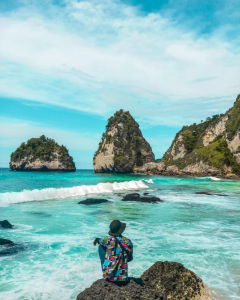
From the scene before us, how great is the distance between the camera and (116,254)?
5191 mm

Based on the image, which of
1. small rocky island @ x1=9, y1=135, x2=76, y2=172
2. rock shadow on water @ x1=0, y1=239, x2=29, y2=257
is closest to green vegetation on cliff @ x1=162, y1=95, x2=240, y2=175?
small rocky island @ x1=9, y1=135, x2=76, y2=172

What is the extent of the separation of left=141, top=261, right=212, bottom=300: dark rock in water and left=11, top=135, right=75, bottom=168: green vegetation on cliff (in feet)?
402

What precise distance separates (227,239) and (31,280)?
→ 7324mm

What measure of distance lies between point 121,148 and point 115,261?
306ft

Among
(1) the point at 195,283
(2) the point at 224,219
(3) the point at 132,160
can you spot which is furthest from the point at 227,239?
(3) the point at 132,160

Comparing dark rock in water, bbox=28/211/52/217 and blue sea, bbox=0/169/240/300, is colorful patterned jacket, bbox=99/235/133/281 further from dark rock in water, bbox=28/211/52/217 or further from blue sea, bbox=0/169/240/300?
dark rock in water, bbox=28/211/52/217

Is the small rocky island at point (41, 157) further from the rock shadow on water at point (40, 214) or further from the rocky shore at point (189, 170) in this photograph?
the rock shadow on water at point (40, 214)

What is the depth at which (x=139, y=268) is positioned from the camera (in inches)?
296

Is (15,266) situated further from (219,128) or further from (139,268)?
(219,128)

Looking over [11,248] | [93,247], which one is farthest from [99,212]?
[11,248]

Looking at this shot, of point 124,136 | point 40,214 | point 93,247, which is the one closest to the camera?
point 93,247

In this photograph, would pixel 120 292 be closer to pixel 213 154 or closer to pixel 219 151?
pixel 213 154

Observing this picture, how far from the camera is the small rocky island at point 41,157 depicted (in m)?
125

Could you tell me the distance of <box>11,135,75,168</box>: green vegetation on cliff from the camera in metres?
125
